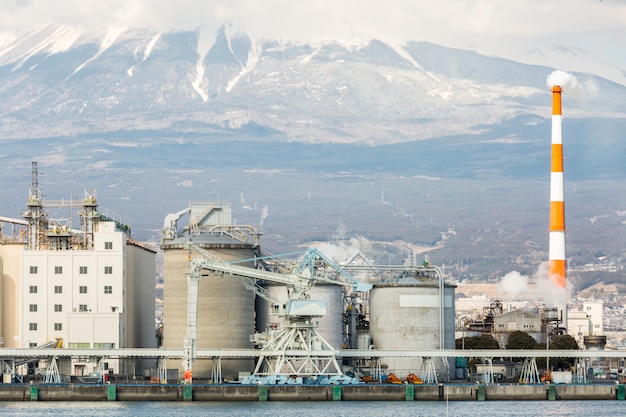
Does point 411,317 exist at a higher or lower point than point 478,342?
higher

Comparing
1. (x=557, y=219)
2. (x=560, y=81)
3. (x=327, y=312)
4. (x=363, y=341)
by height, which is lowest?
(x=363, y=341)

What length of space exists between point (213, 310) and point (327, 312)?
7.23m

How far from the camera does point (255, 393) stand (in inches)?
3219

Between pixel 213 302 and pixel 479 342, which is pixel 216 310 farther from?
pixel 479 342

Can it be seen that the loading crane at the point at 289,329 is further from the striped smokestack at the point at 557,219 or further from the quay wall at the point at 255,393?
the striped smokestack at the point at 557,219

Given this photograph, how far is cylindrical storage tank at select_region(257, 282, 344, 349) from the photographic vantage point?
96375 millimetres

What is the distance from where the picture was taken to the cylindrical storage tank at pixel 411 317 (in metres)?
97.0

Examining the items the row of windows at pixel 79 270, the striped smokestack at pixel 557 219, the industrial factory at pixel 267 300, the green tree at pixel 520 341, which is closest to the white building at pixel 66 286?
the row of windows at pixel 79 270

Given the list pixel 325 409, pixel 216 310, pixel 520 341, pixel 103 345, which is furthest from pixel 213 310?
pixel 520 341

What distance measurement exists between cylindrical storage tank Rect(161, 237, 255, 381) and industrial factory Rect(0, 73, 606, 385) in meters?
0.08

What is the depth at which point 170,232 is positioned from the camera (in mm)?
99688

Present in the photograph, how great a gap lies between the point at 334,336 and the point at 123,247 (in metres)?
14.2

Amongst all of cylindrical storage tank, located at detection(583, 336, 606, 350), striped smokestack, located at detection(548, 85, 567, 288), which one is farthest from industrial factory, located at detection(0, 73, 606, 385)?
striped smokestack, located at detection(548, 85, 567, 288)

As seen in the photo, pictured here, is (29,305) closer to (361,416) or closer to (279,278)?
(279,278)
